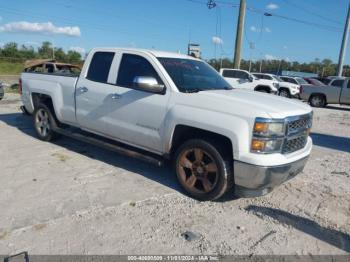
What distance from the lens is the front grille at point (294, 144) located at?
4.09 metres

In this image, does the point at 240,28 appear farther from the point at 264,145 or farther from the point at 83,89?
the point at 264,145

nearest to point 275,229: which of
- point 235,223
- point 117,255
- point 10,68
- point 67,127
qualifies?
point 235,223

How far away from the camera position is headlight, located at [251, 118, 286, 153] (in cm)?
384

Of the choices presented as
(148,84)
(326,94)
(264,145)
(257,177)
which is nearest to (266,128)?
(264,145)

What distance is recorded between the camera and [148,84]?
452 cm

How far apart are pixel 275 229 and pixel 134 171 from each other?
2.46m

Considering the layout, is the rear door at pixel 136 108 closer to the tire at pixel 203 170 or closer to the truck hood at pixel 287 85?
the tire at pixel 203 170

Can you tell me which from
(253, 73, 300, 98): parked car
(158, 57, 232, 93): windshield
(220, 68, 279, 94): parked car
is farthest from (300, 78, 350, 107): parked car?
(158, 57, 232, 93): windshield

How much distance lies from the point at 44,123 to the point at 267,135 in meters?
4.83

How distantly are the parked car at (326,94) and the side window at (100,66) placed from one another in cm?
1601

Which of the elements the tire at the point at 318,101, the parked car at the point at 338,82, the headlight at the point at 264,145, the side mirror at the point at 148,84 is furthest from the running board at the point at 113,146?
the parked car at the point at 338,82

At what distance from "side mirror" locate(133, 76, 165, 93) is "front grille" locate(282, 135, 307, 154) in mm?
1760

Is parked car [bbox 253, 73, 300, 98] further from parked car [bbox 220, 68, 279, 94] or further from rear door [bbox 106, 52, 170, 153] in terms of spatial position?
rear door [bbox 106, 52, 170, 153]

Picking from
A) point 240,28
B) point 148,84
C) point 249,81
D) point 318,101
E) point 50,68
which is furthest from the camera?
point 240,28
